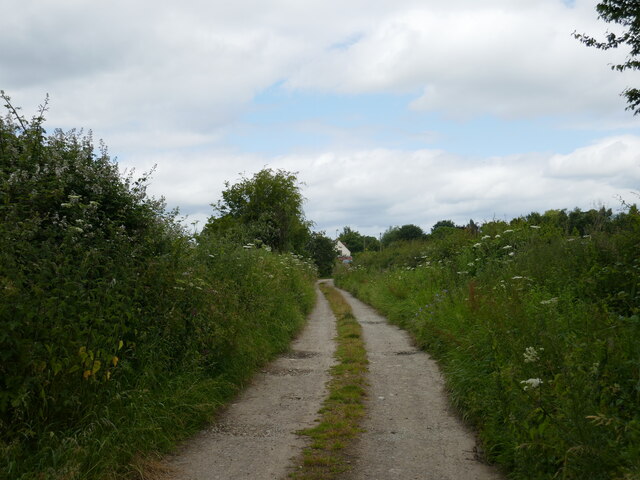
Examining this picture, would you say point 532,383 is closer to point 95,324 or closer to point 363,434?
point 363,434

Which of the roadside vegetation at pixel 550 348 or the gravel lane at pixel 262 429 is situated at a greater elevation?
the roadside vegetation at pixel 550 348

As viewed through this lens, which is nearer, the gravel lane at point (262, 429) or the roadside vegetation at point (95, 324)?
the roadside vegetation at point (95, 324)

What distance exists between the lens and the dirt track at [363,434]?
4996 mm

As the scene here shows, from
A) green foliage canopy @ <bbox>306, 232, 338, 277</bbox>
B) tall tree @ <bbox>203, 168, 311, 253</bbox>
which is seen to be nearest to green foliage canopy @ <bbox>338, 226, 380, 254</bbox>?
green foliage canopy @ <bbox>306, 232, 338, 277</bbox>

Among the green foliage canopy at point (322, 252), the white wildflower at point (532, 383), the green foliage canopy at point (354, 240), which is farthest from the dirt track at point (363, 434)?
the green foliage canopy at point (354, 240)

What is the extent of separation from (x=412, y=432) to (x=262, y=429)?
169cm

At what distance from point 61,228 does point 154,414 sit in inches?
87.6

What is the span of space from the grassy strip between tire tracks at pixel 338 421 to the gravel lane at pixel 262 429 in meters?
0.16

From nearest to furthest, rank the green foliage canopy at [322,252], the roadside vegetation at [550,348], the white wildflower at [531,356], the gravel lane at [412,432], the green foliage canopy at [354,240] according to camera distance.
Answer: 1. the roadside vegetation at [550,348]
2. the gravel lane at [412,432]
3. the white wildflower at [531,356]
4. the green foliage canopy at [322,252]
5. the green foliage canopy at [354,240]

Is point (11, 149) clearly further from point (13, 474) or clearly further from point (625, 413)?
point (625, 413)

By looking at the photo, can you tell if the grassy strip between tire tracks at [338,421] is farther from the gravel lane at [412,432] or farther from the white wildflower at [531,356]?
the white wildflower at [531,356]

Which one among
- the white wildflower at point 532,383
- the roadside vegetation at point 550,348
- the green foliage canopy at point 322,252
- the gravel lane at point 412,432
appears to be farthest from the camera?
the green foliage canopy at point 322,252

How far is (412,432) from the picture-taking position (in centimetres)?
608

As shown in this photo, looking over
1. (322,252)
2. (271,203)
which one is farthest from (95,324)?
(322,252)
